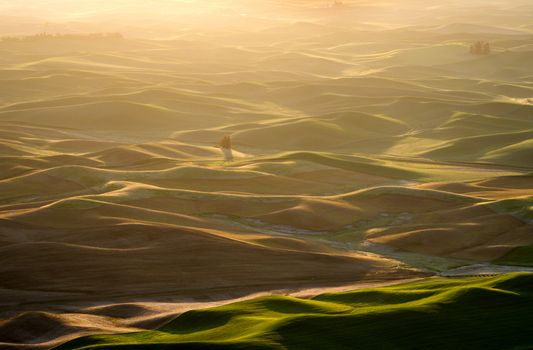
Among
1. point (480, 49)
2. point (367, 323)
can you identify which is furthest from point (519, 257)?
point (480, 49)

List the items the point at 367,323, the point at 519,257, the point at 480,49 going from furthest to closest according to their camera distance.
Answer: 1. the point at 480,49
2. the point at 519,257
3. the point at 367,323

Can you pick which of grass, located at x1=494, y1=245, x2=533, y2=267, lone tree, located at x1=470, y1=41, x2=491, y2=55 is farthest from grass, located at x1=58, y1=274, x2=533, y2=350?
lone tree, located at x1=470, y1=41, x2=491, y2=55

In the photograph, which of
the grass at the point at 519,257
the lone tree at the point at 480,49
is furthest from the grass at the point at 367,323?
the lone tree at the point at 480,49

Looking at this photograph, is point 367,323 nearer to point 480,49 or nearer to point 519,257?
point 519,257

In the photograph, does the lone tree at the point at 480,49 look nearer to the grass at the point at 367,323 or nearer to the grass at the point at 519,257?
the grass at the point at 519,257

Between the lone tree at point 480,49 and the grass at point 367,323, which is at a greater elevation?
the grass at point 367,323

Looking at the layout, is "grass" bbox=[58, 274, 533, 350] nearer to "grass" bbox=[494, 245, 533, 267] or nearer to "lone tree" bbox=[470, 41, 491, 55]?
"grass" bbox=[494, 245, 533, 267]

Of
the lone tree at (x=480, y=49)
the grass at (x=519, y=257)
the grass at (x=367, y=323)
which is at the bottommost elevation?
the lone tree at (x=480, y=49)
